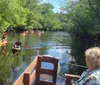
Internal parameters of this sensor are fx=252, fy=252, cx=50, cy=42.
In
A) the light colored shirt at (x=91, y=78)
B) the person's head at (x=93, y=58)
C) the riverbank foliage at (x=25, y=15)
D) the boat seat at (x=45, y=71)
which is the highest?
the riverbank foliage at (x=25, y=15)

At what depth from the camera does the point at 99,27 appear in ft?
116

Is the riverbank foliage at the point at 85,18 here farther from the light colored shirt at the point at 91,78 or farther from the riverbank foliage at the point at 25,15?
the light colored shirt at the point at 91,78

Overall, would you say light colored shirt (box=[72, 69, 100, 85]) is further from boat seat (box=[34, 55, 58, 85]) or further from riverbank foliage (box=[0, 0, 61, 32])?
riverbank foliage (box=[0, 0, 61, 32])

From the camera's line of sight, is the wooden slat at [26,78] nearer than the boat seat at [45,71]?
Yes

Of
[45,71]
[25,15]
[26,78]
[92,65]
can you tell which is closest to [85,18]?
[25,15]

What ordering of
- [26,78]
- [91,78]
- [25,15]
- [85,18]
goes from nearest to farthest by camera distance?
[91,78] → [26,78] → [85,18] → [25,15]

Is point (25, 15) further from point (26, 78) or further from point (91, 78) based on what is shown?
point (91, 78)

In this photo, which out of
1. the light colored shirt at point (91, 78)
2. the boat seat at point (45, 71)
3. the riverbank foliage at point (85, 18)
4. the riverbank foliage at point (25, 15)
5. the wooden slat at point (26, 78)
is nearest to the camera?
the light colored shirt at point (91, 78)

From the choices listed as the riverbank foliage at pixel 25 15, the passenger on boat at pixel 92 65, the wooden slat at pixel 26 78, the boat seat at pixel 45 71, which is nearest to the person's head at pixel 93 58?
the passenger on boat at pixel 92 65

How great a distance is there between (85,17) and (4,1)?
43.3 ft

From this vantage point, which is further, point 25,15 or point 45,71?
point 25,15

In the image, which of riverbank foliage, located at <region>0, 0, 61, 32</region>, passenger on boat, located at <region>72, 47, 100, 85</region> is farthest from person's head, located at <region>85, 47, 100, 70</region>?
riverbank foliage, located at <region>0, 0, 61, 32</region>

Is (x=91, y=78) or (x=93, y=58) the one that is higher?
(x=93, y=58)

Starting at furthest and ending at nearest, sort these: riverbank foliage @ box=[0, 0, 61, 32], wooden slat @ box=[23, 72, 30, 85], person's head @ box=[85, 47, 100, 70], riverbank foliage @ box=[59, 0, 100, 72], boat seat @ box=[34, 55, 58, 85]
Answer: riverbank foliage @ box=[0, 0, 61, 32] < riverbank foliage @ box=[59, 0, 100, 72] < boat seat @ box=[34, 55, 58, 85] < wooden slat @ box=[23, 72, 30, 85] < person's head @ box=[85, 47, 100, 70]
